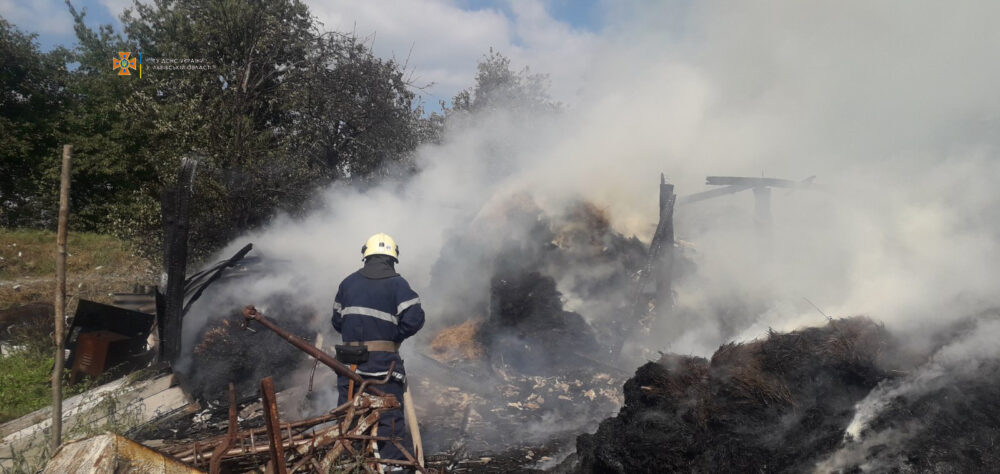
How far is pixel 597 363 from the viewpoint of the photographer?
8.85 meters

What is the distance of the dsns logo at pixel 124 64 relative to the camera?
21.9m

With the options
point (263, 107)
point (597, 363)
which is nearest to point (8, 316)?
point (263, 107)

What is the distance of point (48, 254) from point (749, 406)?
18061 mm

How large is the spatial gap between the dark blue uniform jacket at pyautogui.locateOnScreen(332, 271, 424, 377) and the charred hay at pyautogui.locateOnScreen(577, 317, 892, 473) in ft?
6.61

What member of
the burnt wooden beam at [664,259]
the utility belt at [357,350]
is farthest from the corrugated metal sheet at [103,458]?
the burnt wooden beam at [664,259]

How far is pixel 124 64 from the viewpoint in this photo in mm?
22422

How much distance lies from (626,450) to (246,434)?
9.87ft

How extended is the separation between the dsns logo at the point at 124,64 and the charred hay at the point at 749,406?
23340 mm

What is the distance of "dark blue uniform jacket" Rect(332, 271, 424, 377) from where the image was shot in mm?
4797

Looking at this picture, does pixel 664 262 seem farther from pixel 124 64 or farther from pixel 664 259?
pixel 124 64

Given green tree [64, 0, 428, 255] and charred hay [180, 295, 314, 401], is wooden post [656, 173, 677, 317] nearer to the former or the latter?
charred hay [180, 295, 314, 401]

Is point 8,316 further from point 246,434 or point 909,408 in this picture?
point 909,408

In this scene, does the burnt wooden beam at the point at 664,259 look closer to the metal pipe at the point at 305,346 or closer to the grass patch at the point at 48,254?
the metal pipe at the point at 305,346

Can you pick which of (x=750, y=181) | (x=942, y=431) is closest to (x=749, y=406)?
(x=942, y=431)
